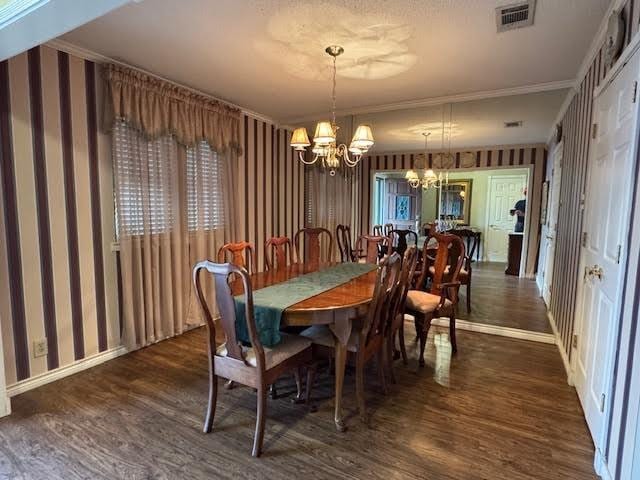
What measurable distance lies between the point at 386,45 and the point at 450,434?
8.45 ft

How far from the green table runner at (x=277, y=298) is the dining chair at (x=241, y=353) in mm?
91

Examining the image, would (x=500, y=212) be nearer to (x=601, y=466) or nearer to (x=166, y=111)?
(x=601, y=466)

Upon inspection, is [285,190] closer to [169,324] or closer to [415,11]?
[169,324]

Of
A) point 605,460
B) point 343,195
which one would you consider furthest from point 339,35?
point 343,195

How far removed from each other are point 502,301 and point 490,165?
6.21ft

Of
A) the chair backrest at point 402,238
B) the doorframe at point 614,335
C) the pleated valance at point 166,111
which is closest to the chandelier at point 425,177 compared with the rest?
the chair backrest at point 402,238

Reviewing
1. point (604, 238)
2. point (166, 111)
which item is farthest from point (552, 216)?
point (166, 111)

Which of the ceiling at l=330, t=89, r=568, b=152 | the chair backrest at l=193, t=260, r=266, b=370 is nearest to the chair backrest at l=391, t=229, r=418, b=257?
the ceiling at l=330, t=89, r=568, b=152

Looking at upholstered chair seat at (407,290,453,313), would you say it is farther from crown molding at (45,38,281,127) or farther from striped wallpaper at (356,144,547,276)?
crown molding at (45,38,281,127)

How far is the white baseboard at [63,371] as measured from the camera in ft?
7.84

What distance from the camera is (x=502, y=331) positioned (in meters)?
3.59

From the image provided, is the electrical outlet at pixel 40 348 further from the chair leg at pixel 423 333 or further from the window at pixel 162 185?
the chair leg at pixel 423 333

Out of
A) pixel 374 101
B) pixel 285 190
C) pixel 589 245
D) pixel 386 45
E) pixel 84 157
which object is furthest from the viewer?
pixel 285 190

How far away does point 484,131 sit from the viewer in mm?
4449
